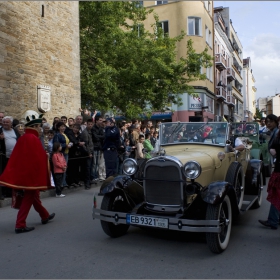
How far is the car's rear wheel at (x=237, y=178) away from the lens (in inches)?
233

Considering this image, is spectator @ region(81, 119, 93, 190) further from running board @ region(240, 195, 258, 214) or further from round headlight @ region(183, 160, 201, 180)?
round headlight @ region(183, 160, 201, 180)

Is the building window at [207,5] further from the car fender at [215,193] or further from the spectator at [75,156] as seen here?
the car fender at [215,193]

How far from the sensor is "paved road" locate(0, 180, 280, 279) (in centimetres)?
425

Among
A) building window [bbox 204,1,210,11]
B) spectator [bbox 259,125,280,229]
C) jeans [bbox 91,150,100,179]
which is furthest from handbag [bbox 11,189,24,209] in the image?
building window [bbox 204,1,210,11]

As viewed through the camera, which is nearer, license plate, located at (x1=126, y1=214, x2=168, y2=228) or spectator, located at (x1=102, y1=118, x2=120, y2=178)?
license plate, located at (x1=126, y1=214, x2=168, y2=228)

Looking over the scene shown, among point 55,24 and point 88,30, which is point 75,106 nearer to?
point 55,24

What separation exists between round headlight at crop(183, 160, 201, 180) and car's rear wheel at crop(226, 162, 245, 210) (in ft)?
3.24

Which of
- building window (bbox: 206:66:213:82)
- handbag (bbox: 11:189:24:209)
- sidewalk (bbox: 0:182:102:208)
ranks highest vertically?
building window (bbox: 206:66:213:82)

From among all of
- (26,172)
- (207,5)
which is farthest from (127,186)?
(207,5)

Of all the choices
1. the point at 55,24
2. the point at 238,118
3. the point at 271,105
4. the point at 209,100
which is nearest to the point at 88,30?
the point at 55,24

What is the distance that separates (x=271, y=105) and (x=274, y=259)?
108 m

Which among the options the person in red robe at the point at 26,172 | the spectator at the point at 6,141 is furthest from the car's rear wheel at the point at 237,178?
the spectator at the point at 6,141

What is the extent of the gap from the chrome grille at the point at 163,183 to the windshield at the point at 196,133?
61.3 inches

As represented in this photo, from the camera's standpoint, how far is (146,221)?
5066 mm
